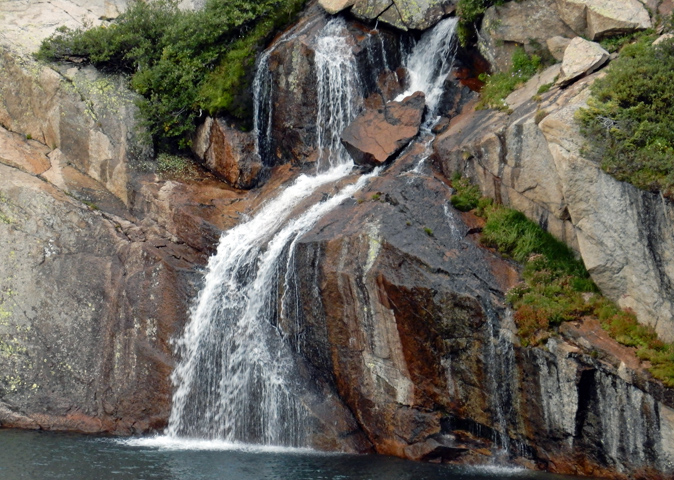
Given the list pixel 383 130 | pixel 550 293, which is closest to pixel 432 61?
pixel 383 130

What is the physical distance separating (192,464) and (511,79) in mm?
12412

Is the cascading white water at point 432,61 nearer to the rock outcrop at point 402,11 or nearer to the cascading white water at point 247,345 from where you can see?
the rock outcrop at point 402,11

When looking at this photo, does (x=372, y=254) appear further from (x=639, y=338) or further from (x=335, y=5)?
(x=335, y=5)

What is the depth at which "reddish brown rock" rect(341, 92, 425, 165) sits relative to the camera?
19.0 metres

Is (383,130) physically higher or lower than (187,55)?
lower

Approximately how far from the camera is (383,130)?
19469mm

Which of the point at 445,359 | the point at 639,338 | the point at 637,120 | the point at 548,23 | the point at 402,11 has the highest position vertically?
the point at 402,11

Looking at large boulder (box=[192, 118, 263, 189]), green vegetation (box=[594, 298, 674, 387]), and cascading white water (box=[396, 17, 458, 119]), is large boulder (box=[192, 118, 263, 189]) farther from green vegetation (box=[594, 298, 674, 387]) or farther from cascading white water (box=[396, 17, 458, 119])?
green vegetation (box=[594, 298, 674, 387])

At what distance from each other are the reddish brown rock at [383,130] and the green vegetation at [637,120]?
18.1 feet

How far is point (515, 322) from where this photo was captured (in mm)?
14258

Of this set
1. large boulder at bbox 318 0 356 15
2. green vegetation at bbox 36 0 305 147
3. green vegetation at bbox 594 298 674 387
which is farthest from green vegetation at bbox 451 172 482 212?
green vegetation at bbox 36 0 305 147

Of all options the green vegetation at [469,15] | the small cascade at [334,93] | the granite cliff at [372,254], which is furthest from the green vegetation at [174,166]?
the green vegetation at [469,15]

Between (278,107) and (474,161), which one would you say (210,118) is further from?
(474,161)

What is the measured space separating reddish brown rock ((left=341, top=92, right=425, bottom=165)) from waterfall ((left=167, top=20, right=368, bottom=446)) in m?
1.12
